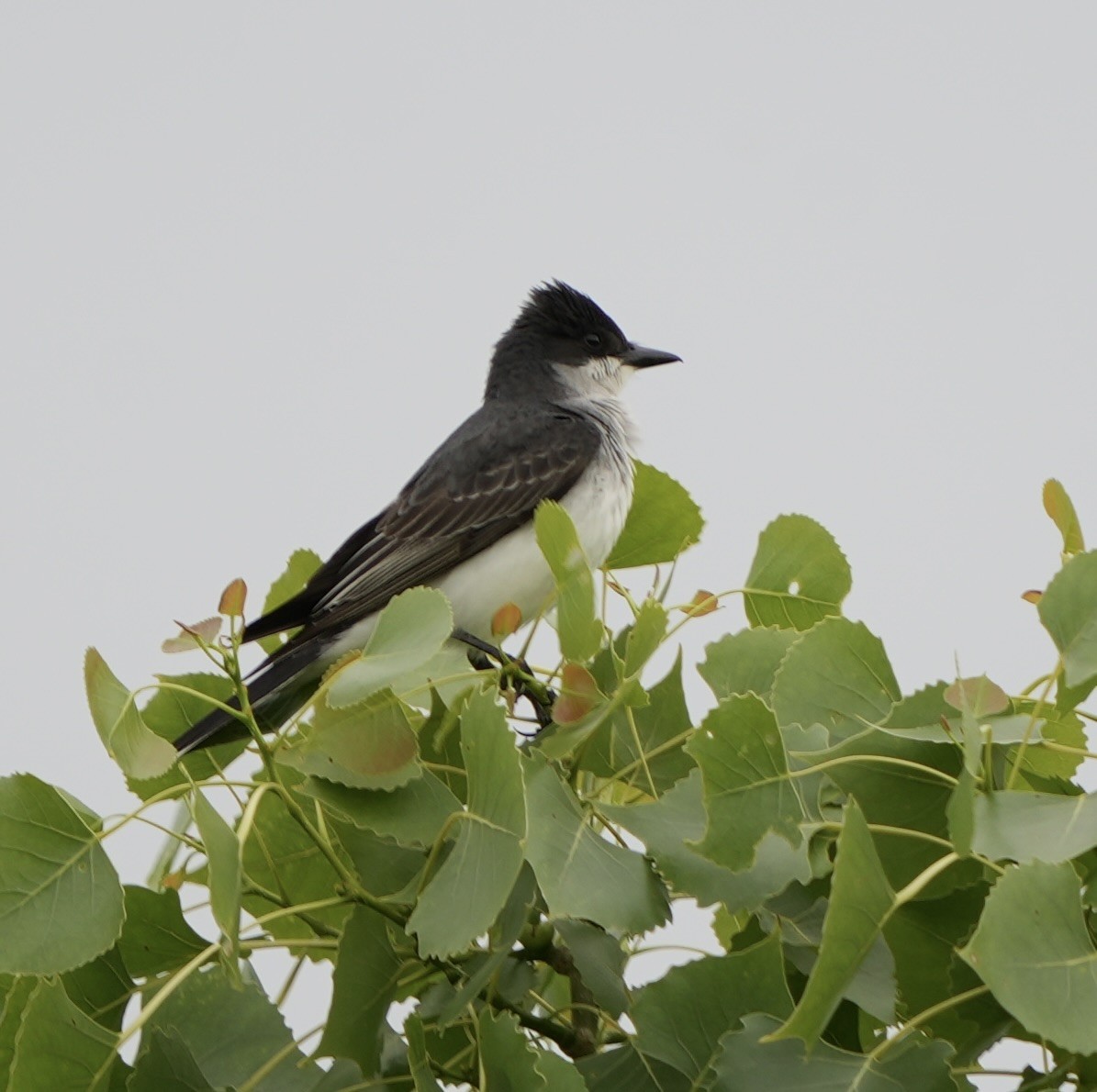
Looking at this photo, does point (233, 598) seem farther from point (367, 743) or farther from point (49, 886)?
point (49, 886)

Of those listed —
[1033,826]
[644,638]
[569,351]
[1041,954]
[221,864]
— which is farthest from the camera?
[569,351]

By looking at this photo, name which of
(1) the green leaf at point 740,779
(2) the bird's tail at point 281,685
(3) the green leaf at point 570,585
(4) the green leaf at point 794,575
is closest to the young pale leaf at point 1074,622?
(1) the green leaf at point 740,779

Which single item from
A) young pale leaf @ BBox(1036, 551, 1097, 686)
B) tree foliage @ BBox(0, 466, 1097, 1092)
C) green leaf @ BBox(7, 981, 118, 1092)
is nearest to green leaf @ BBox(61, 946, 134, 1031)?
tree foliage @ BBox(0, 466, 1097, 1092)

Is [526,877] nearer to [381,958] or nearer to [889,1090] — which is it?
[381,958]

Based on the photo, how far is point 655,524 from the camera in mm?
2895

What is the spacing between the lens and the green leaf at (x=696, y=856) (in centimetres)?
159

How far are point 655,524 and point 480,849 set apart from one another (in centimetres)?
134

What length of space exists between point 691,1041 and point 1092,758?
0.52 meters

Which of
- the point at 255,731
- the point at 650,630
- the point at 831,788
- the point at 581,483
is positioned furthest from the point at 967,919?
the point at 581,483

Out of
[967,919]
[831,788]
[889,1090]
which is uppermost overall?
[831,788]

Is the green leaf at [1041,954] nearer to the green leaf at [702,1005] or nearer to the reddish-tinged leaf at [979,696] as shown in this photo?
the reddish-tinged leaf at [979,696]

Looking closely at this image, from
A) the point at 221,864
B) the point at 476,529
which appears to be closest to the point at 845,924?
the point at 221,864

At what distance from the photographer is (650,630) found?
6.00 feet

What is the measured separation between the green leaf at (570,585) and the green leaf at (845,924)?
58 centimetres
